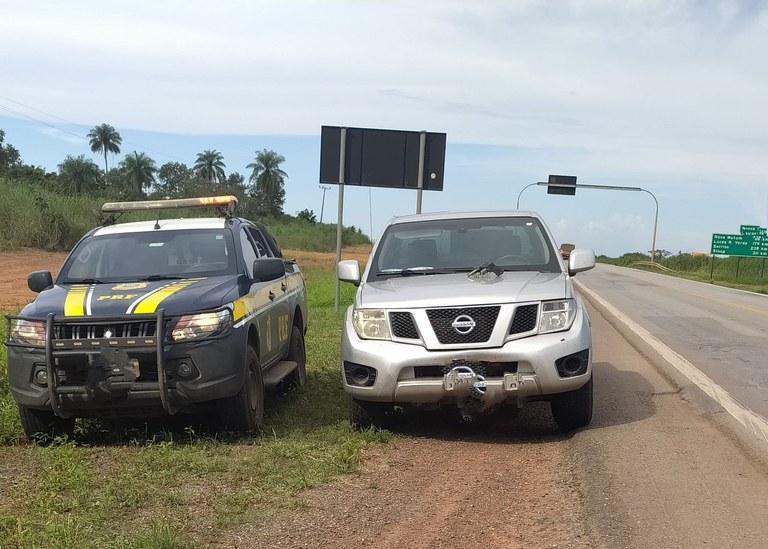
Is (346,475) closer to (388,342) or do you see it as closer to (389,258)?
(388,342)

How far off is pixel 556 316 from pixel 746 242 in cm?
4974

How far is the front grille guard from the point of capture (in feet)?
18.9

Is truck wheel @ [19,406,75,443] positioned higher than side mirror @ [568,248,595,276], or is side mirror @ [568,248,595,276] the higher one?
side mirror @ [568,248,595,276]

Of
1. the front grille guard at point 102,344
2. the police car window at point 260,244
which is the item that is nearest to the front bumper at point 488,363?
the front grille guard at point 102,344

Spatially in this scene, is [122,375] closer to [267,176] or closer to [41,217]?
[41,217]

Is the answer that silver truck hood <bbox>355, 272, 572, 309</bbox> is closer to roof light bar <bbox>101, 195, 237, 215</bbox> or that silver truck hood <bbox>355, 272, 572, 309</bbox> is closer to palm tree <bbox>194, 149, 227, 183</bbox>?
roof light bar <bbox>101, 195, 237, 215</bbox>

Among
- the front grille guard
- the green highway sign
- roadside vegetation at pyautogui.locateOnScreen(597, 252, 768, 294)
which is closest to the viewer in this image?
the front grille guard

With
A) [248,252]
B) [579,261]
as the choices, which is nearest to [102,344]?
[248,252]

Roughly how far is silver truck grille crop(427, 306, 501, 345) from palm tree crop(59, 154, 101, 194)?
83629 millimetres

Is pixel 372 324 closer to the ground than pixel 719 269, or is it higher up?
higher up

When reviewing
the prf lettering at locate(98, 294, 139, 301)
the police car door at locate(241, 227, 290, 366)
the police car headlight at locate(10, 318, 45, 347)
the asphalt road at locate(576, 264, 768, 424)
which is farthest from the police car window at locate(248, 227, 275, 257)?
the asphalt road at locate(576, 264, 768, 424)

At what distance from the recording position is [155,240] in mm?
7508

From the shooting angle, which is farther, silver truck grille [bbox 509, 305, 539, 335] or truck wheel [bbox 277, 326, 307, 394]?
truck wheel [bbox 277, 326, 307, 394]

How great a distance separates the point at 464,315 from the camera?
19.6 feet
